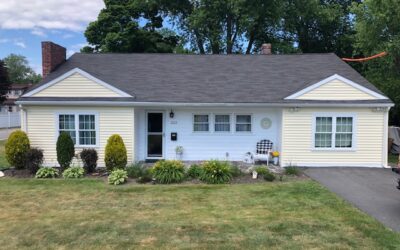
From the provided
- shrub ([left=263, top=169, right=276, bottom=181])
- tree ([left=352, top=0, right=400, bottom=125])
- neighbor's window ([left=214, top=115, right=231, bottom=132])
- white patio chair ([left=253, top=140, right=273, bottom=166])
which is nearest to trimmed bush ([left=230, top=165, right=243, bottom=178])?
shrub ([left=263, top=169, right=276, bottom=181])

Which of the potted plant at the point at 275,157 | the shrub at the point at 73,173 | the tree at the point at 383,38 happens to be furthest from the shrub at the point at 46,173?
the tree at the point at 383,38

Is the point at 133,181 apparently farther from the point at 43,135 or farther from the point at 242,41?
the point at 242,41

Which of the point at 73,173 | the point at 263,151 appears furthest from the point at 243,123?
the point at 73,173

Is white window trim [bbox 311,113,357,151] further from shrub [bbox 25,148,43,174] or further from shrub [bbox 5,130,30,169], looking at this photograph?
shrub [bbox 5,130,30,169]

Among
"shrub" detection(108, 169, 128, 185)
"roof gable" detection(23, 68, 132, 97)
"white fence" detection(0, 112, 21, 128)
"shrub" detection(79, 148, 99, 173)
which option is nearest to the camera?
"shrub" detection(108, 169, 128, 185)

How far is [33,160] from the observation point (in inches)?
477

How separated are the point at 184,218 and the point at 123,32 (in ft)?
81.5

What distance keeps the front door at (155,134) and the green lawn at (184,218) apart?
430 cm

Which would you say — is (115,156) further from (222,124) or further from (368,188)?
(368,188)

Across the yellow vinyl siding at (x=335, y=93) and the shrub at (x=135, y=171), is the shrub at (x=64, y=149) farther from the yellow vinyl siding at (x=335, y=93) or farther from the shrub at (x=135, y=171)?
the yellow vinyl siding at (x=335, y=93)

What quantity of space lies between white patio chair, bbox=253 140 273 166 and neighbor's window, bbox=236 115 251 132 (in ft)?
2.69

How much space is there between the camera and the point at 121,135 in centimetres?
1338

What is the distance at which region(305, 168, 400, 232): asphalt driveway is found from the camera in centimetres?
772

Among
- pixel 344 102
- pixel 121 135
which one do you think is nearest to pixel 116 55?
pixel 121 135
